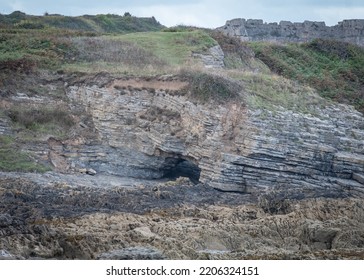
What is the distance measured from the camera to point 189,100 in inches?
1048

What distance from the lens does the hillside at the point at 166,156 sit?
1866 centimetres

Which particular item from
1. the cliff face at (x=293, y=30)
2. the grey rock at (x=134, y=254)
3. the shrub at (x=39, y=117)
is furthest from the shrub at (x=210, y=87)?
the cliff face at (x=293, y=30)

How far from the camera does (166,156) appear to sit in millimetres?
26375

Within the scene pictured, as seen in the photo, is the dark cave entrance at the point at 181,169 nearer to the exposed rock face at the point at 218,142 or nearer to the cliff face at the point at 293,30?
the exposed rock face at the point at 218,142

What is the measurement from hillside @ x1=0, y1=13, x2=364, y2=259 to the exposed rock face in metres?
0.04

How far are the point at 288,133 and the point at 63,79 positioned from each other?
888 centimetres

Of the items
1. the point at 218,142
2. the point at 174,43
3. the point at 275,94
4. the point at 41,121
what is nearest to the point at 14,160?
the point at 41,121

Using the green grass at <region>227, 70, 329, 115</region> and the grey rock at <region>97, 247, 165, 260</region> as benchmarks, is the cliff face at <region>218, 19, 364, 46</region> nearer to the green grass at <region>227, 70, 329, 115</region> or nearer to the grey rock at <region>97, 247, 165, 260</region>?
the green grass at <region>227, 70, 329, 115</region>

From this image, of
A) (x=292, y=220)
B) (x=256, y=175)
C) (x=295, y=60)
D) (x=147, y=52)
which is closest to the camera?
(x=292, y=220)

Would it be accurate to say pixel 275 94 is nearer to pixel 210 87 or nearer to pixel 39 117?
pixel 210 87

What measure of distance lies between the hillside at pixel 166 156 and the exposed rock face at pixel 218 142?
0.14 feet

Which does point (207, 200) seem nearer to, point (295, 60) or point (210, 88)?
point (210, 88)

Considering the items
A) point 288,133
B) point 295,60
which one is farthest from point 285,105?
point 295,60

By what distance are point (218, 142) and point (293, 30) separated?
2160 centimetres
